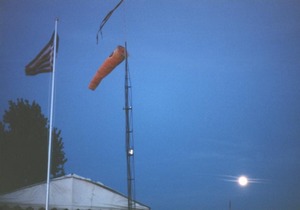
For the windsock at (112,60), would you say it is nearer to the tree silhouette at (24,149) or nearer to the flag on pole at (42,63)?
the flag on pole at (42,63)

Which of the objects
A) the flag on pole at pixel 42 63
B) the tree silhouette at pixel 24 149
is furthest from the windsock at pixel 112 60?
the tree silhouette at pixel 24 149

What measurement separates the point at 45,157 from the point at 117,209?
1938cm

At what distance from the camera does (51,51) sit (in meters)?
14.6

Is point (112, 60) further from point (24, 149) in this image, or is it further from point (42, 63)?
point (24, 149)

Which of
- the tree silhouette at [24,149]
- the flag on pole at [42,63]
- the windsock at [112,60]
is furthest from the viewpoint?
the tree silhouette at [24,149]

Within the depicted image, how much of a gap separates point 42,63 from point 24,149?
25.6 metres

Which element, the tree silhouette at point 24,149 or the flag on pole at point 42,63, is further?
the tree silhouette at point 24,149

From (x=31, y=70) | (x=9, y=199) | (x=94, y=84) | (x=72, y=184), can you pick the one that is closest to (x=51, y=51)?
(x=31, y=70)

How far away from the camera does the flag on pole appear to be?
567 inches

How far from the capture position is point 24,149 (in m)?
36.8

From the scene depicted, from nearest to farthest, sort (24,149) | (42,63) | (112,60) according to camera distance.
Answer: (42,63) → (112,60) → (24,149)

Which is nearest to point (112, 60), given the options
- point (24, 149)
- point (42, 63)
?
point (42, 63)

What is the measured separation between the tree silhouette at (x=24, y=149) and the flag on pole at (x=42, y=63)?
24.8 m

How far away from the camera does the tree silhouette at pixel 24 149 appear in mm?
35625
